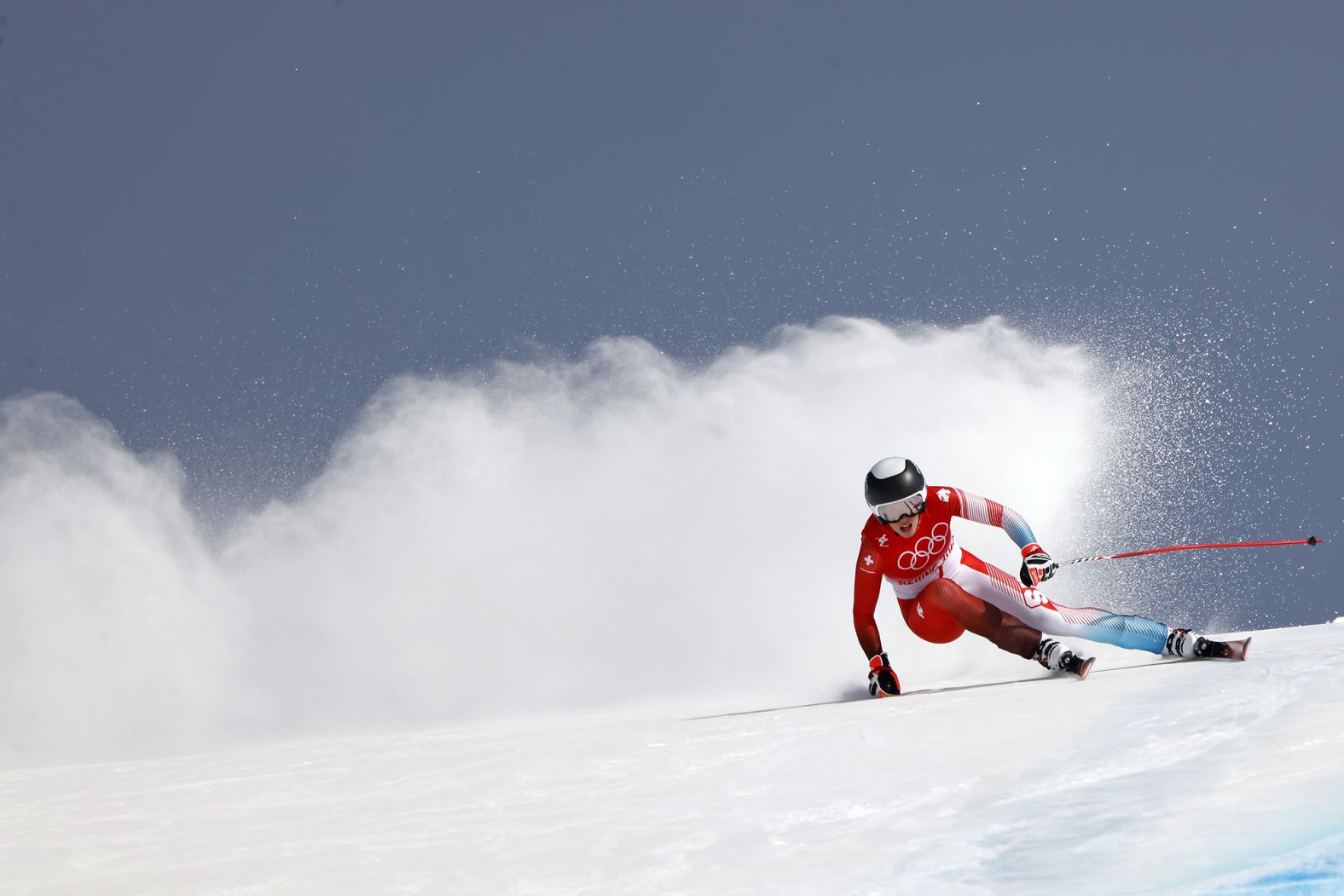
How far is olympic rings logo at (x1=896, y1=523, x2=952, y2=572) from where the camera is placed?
6.30m

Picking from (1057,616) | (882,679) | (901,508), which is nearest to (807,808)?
(882,679)

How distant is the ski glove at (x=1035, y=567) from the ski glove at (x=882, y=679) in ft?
3.05

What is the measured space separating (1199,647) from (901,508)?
1719 mm

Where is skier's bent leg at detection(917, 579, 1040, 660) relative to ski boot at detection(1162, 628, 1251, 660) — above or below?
above

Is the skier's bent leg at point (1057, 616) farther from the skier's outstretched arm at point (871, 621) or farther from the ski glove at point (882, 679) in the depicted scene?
the ski glove at point (882, 679)

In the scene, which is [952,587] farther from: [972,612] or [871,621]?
[871,621]

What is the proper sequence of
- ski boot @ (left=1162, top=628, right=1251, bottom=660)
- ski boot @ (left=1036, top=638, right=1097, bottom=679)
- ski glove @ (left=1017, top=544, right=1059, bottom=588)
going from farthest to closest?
ski glove @ (left=1017, top=544, right=1059, bottom=588) < ski boot @ (left=1036, top=638, right=1097, bottom=679) < ski boot @ (left=1162, top=628, right=1251, bottom=660)

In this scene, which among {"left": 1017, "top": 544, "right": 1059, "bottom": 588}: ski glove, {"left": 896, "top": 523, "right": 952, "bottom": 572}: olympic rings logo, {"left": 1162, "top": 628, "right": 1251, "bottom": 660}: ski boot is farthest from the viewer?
{"left": 896, "top": 523, "right": 952, "bottom": 572}: olympic rings logo

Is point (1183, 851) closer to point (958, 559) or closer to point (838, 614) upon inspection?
point (958, 559)

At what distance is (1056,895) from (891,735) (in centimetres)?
180

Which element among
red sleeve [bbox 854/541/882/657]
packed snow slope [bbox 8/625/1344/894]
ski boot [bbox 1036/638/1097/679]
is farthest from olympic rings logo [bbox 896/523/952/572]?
packed snow slope [bbox 8/625/1344/894]

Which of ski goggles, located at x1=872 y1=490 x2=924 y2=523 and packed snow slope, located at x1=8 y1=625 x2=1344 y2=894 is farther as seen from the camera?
ski goggles, located at x1=872 y1=490 x2=924 y2=523

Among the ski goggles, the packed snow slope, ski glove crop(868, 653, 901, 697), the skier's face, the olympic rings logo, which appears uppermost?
the ski goggles

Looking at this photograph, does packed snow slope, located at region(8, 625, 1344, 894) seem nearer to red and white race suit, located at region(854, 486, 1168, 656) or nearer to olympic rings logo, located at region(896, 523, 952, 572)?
red and white race suit, located at region(854, 486, 1168, 656)
